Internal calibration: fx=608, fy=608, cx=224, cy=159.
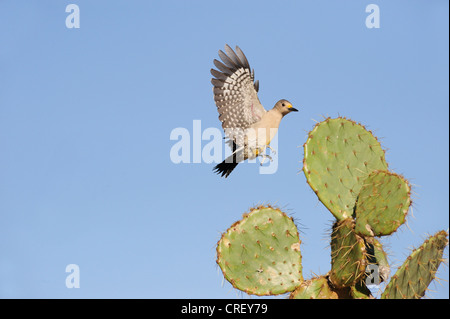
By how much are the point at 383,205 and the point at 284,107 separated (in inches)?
57.8

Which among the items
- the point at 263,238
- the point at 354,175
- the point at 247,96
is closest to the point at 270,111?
the point at 247,96

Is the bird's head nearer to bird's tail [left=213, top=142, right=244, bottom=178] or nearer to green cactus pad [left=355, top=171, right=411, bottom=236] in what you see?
bird's tail [left=213, top=142, right=244, bottom=178]

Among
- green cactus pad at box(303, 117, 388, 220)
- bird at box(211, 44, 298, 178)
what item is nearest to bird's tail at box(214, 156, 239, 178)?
bird at box(211, 44, 298, 178)

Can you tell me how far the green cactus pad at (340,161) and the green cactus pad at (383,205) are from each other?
0.18 meters

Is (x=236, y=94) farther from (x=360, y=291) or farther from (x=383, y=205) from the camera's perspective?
(x=360, y=291)

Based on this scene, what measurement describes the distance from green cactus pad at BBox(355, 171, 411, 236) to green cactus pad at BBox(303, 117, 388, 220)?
18cm

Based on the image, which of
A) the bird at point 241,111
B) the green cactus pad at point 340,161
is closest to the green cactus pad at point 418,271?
the green cactus pad at point 340,161

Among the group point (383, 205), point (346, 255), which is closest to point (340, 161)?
point (383, 205)

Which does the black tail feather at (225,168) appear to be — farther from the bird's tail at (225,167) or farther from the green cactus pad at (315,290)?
the green cactus pad at (315,290)

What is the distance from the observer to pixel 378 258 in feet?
11.2

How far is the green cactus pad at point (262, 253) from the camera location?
333cm
